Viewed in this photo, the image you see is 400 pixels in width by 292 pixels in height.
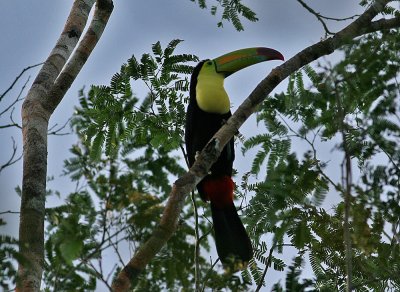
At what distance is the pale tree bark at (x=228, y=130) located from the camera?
2852 mm

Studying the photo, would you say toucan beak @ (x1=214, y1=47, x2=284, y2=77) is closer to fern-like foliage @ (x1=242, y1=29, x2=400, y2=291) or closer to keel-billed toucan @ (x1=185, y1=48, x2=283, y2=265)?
keel-billed toucan @ (x1=185, y1=48, x2=283, y2=265)

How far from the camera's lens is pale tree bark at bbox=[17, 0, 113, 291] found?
3023mm

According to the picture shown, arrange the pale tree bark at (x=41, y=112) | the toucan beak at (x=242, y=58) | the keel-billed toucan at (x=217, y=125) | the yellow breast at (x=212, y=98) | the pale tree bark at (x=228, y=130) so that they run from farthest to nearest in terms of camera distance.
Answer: the toucan beak at (x=242, y=58) → the yellow breast at (x=212, y=98) → the keel-billed toucan at (x=217, y=125) → the pale tree bark at (x=41, y=112) → the pale tree bark at (x=228, y=130)

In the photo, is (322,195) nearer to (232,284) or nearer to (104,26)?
(232,284)

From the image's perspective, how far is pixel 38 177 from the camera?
3.48 metres

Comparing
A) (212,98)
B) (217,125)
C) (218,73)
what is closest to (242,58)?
(218,73)

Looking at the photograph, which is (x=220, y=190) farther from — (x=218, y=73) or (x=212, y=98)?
(x=218, y=73)

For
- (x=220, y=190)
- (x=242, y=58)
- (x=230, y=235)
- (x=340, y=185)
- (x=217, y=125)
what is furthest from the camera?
(x=242, y=58)

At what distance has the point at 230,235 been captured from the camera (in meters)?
4.55

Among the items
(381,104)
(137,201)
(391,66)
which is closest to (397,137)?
(381,104)

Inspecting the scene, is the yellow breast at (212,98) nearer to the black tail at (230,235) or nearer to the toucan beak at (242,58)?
the toucan beak at (242,58)

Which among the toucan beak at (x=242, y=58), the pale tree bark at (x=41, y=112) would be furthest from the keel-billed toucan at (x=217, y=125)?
the pale tree bark at (x=41, y=112)

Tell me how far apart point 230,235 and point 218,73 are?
180 centimetres

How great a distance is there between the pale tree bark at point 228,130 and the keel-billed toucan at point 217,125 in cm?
100
